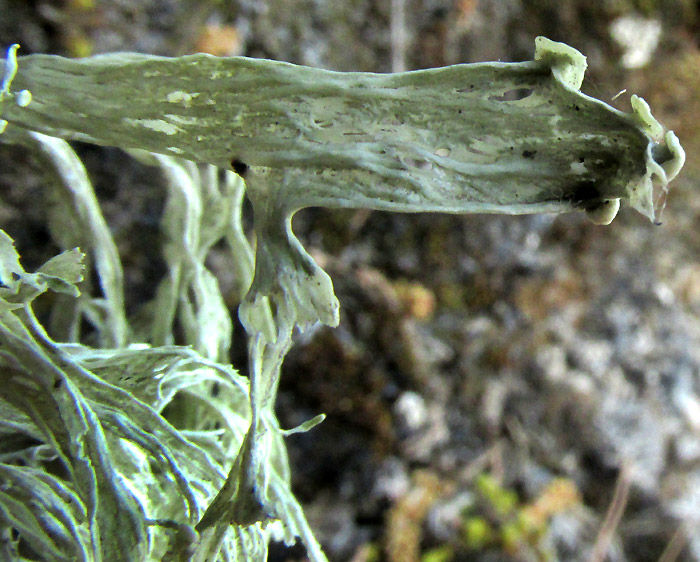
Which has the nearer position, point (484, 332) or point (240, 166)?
point (240, 166)

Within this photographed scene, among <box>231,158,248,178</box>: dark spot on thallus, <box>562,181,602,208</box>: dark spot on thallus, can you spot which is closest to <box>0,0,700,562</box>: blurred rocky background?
<box>231,158,248,178</box>: dark spot on thallus

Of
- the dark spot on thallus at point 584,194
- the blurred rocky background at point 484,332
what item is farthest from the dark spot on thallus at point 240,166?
the blurred rocky background at point 484,332

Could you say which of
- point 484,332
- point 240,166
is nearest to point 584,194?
point 240,166

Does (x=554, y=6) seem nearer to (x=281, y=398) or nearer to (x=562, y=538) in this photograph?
(x=281, y=398)

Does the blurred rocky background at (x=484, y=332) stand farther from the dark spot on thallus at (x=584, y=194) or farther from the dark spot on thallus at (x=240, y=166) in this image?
the dark spot on thallus at (x=584, y=194)

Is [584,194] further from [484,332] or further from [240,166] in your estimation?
[484,332]

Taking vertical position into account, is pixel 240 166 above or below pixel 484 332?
above

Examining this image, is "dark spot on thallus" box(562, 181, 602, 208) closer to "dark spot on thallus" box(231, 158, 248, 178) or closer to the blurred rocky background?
"dark spot on thallus" box(231, 158, 248, 178)

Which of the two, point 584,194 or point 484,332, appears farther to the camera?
point 484,332
